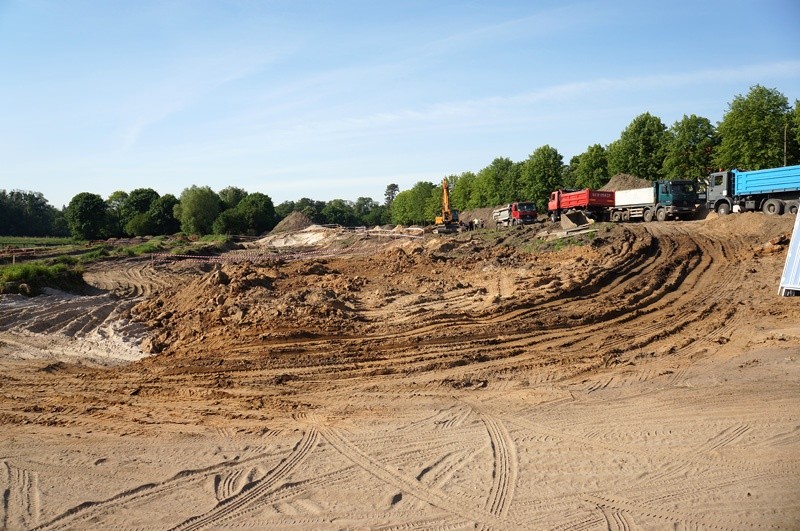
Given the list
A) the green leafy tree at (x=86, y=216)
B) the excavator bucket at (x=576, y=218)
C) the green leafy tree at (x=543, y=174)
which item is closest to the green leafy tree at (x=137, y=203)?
the green leafy tree at (x=86, y=216)

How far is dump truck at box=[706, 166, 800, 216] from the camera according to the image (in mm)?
23031

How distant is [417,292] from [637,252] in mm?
7881

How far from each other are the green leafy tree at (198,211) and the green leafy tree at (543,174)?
123ft

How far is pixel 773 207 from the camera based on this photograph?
23641mm

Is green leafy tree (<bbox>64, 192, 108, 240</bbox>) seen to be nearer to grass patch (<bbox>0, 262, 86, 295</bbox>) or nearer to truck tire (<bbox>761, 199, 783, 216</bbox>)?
grass patch (<bbox>0, 262, 86, 295</bbox>)

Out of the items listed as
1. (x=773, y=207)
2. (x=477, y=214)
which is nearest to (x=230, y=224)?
(x=477, y=214)

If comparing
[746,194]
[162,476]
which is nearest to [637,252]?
[746,194]

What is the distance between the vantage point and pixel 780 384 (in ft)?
28.1

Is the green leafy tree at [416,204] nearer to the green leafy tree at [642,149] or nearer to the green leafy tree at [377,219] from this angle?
the green leafy tree at [377,219]

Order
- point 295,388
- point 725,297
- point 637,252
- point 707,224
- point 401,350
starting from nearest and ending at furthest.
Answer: point 295,388 < point 401,350 < point 725,297 < point 637,252 < point 707,224

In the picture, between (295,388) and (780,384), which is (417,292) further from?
(780,384)

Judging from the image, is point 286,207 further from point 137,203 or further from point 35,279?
point 35,279

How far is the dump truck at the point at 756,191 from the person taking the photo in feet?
75.6

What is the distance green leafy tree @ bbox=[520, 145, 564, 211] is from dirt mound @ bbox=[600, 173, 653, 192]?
394 inches
